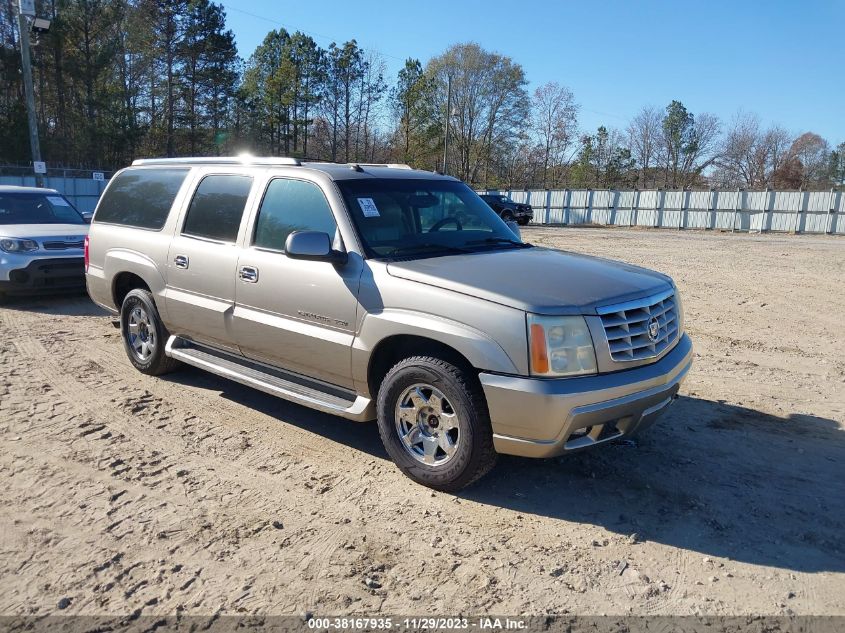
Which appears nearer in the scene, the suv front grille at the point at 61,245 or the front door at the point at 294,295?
the front door at the point at 294,295

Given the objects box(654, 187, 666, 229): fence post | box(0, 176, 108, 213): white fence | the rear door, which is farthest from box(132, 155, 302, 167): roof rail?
box(654, 187, 666, 229): fence post

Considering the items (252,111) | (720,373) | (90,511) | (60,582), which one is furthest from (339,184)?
(252,111)

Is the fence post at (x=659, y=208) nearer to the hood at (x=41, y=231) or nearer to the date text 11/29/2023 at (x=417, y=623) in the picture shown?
the hood at (x=41, y=231)

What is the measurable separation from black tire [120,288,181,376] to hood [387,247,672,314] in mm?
2834

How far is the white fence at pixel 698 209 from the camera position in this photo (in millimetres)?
32344

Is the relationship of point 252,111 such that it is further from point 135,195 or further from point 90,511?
point 90,511

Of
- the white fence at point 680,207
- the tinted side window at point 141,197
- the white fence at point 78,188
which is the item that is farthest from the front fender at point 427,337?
the white fence at point 78,188

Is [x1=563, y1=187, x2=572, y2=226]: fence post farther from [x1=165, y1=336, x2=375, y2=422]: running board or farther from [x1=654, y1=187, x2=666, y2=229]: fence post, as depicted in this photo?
[x1=165, y1=336, x2=375, y2=422]: running board

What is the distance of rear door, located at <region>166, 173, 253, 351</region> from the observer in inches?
197

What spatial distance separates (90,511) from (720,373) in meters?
5.63

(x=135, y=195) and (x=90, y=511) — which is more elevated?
(x=135, y=195)

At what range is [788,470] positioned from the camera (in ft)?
14.0

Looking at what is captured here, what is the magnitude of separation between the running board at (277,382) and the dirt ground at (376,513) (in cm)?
38

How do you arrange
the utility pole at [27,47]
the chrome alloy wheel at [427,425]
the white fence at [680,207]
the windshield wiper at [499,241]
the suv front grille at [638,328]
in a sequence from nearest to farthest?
the suv front grille at [638,328] < the chrome alloy wheel at [427,425] < the windshield wiper at [499,241] < the utility pole at [27,47] < the white fence at [680,207]
